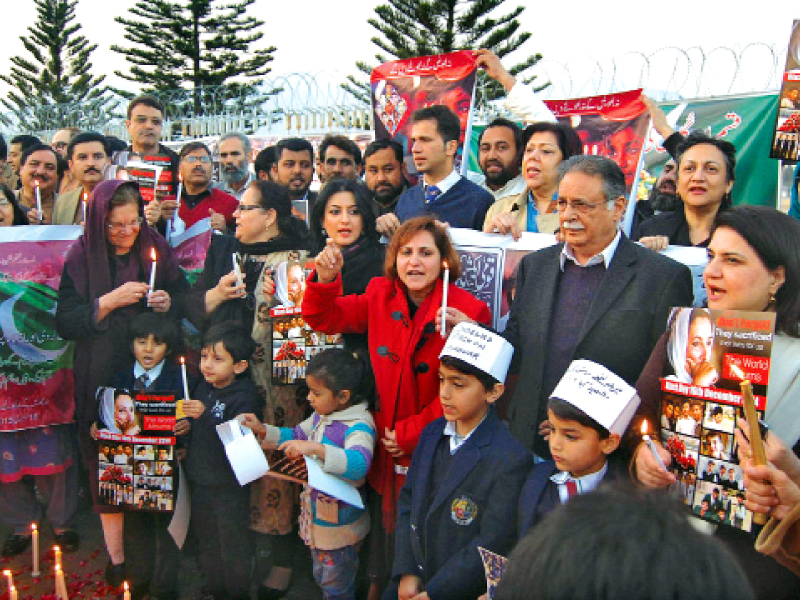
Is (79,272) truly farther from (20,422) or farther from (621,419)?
(621,419)

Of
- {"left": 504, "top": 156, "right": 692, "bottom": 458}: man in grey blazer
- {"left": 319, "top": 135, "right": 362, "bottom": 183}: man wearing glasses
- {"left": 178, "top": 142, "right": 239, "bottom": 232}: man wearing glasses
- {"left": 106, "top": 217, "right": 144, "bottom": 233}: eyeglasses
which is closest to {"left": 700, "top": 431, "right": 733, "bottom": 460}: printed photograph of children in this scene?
{"left": 504, "top": 156, "right": 692, "bottom": 458}: man in grey blazer

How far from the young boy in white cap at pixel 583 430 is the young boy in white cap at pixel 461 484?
0.16 metres

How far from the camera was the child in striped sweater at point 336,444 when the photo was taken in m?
3.26

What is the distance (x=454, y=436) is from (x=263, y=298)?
145cm

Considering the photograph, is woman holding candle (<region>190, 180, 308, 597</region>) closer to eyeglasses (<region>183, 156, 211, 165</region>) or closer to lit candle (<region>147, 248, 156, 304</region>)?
lit candle (<region>147, 248, 156, 304</region>)

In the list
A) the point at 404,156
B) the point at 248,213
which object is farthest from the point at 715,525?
the point at 404,156

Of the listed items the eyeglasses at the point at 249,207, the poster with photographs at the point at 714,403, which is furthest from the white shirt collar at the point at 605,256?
the eyeglasses at the point at 249,207

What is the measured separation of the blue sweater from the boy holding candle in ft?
3.87

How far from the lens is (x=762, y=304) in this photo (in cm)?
218

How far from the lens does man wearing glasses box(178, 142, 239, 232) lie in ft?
16.6

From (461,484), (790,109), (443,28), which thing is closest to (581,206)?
(461,484)

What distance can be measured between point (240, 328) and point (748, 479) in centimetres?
248

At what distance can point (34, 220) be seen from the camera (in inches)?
187

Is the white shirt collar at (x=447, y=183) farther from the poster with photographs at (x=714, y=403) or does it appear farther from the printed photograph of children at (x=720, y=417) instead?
the printed photograph of children at (x=720, y=417)
